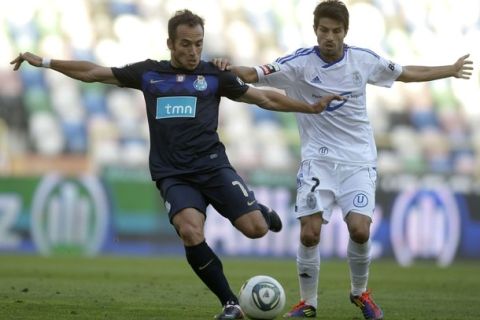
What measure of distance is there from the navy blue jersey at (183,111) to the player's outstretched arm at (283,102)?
107mm

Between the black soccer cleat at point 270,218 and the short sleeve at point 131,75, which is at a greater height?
the short sleeve at point 131,75

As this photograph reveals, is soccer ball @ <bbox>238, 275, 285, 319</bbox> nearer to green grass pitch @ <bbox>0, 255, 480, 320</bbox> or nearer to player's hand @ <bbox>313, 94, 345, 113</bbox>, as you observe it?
green grass pitch @ <bbox>0, 255, 480, 320</bbox>

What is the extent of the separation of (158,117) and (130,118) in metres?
14.6

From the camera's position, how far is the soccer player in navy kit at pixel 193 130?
7.98 m

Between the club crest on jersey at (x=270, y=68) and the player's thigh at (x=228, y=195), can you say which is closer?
the player's thigh at (x=228, y=195)

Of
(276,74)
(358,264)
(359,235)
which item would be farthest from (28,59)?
(358,264)

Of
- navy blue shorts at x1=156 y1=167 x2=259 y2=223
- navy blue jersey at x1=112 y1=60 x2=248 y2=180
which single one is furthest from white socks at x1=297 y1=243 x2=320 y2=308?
navy blue jersey at x1=112 y1=60 x2=248 y2=180

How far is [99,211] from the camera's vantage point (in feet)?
62.7

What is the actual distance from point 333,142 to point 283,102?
0.76 meters

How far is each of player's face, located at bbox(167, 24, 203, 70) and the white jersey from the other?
2.94 ft

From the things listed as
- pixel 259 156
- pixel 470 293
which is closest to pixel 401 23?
pixel 259 156

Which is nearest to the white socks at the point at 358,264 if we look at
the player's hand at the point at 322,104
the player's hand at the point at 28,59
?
the player's hand at the point at 322,104

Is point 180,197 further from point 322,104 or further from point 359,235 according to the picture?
point 359,235

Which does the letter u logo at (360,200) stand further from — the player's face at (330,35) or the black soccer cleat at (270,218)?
the player's face at (330,35)
